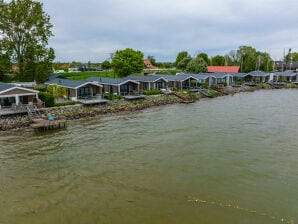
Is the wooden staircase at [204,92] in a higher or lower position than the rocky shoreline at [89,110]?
higher

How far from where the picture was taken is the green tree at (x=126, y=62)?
53469 millimetres

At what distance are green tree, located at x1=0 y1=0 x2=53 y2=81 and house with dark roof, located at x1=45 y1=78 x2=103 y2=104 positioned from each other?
8.05 m

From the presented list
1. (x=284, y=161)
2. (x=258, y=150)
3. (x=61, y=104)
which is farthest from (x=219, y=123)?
(x=61, y=104)

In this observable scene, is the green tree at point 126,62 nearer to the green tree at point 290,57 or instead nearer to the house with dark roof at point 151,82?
the house with dark roof at point 151,82

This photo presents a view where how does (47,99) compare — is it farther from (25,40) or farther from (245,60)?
(245,60)

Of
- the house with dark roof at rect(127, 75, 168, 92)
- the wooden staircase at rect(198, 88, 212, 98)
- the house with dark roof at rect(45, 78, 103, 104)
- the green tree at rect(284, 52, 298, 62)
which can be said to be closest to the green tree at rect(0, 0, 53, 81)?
the house with dark roof at rect(45, 78, 103, 104)

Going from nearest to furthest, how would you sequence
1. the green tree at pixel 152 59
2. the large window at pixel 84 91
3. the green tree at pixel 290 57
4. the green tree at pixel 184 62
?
the large window at pixel 84 91
the green tree at pixel 184 62
the green tree at pixel 290 57
the green tree at pixel 152 59

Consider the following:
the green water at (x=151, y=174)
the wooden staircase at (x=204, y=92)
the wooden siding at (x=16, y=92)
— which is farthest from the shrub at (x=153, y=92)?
the wooden siding at (x=16, y=92)

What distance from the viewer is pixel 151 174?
14969 mm

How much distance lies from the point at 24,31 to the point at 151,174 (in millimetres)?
35650

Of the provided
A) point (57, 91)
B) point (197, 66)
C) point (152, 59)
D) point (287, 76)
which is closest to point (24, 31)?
point (57, 91)

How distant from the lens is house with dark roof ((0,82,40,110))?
2797 centimetres

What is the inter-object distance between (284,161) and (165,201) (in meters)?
8.92

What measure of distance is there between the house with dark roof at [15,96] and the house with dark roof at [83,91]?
199 inches
